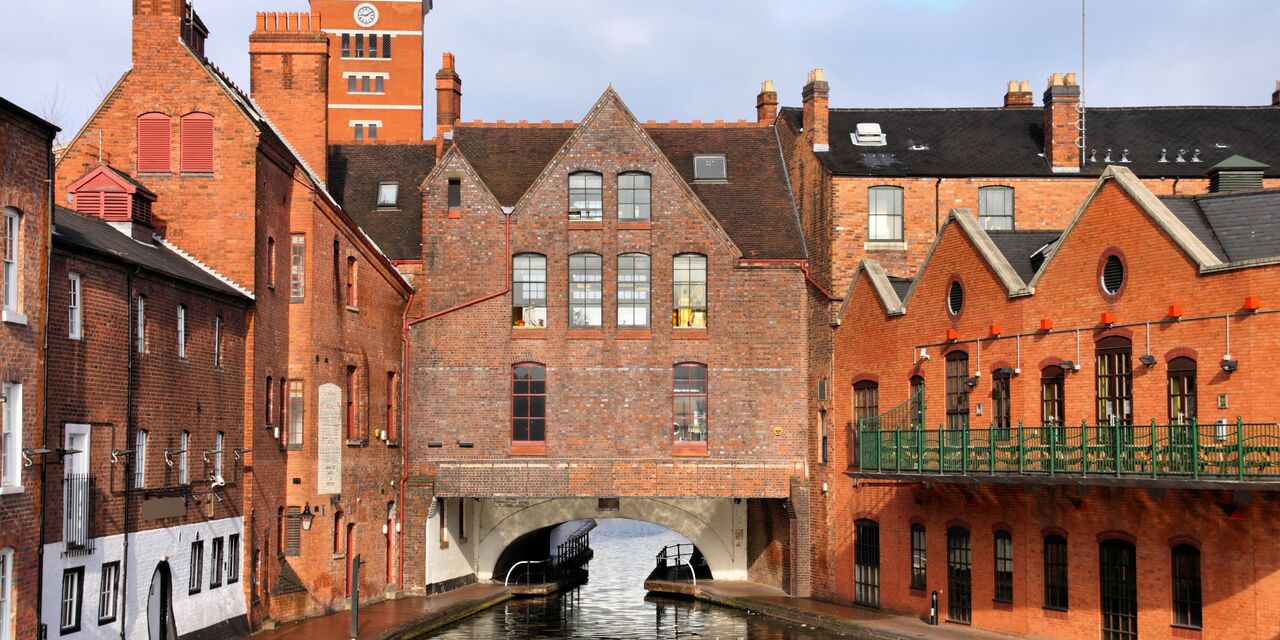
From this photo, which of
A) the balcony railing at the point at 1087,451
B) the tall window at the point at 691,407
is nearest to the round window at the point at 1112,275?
the balcony railing at the point at 1087,451

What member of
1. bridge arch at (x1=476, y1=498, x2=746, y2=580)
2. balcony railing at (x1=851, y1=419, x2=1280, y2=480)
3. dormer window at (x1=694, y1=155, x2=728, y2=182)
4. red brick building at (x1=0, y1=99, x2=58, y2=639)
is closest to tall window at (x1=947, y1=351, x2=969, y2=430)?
balcony railing at (x1=851, y1=419, x2=1280, y2=480)

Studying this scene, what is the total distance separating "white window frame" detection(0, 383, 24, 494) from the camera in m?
20.4

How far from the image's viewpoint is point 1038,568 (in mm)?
29328

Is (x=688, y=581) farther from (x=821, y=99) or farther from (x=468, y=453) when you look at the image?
(x=821, y=99)

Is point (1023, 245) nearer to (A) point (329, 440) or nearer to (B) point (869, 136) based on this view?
(B) point (869, 136)

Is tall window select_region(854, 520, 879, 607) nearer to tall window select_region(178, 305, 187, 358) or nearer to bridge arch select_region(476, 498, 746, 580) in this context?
bridge arch select_region(476, 498, 746, 580)

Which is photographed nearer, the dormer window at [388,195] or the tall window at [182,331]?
the tall window at [182,331]

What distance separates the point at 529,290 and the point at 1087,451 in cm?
1775

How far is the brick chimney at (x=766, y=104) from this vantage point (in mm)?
45062

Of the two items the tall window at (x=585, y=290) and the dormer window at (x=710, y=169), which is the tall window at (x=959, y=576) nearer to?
the tall window at (x=585, y=290)

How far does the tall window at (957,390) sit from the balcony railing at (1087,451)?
3.45 feet

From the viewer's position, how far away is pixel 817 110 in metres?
39.2

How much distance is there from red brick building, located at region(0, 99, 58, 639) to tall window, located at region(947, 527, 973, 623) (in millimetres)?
19175

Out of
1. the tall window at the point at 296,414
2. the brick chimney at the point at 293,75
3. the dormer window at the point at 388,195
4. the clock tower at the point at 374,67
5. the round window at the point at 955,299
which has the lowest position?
the tall window at the point at 296,414
